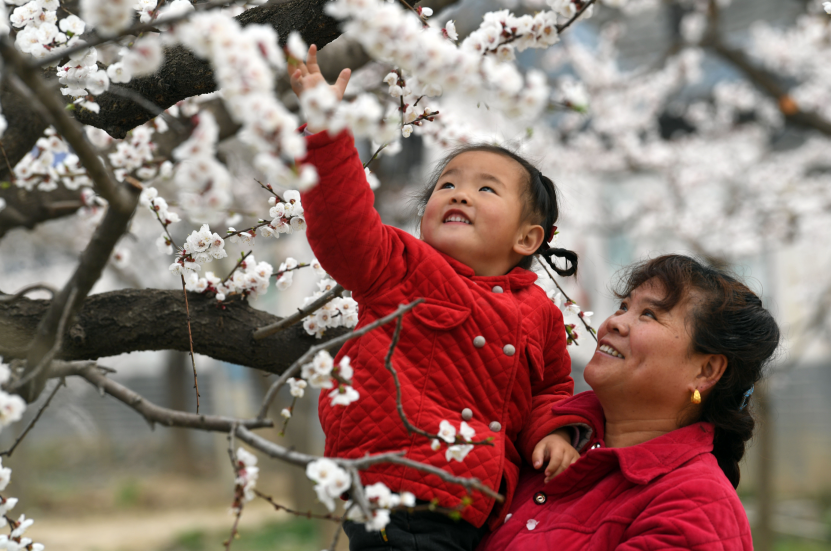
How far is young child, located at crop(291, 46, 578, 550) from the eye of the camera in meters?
1.40

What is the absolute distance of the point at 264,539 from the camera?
6844mm

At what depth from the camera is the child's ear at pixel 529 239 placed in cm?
175

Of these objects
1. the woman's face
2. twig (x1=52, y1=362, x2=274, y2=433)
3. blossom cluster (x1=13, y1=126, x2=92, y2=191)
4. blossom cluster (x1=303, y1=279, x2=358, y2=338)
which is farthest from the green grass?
the woman's face

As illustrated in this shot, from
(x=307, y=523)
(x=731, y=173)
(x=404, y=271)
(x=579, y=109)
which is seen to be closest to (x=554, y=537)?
(x=404, y=271)

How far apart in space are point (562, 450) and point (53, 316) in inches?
44.3

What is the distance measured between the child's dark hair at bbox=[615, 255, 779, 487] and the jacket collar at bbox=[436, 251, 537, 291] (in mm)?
303

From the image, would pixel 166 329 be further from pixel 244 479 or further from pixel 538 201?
pixel 538 201

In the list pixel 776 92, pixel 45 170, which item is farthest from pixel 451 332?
pixel 776 92

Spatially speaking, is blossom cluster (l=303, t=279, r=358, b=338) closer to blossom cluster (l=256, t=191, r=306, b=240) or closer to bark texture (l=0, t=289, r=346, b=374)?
bark texture (l=0, t=289, r=346, b=374)

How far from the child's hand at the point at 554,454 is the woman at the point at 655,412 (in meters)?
0.03

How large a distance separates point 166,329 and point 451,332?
0.85 m

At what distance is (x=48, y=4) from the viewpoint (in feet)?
5.71

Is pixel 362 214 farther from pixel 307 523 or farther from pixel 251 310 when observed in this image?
pixel 307 523

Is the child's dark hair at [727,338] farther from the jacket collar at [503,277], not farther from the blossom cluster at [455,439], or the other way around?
the blossom cluster at [455,439]
